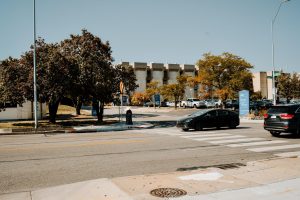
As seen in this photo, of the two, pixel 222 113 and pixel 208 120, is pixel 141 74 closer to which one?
pixel 222 113

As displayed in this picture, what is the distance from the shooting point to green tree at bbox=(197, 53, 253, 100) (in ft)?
158

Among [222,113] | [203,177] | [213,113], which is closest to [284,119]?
[213,113]

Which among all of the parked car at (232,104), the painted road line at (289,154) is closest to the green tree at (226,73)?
the parked car at (232,104)

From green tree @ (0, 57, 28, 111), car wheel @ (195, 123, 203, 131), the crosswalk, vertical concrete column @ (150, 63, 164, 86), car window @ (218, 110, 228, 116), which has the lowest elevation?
the crosswalk

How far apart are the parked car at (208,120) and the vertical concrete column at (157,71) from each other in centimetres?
7632

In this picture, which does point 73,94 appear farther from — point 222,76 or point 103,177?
point 222,76

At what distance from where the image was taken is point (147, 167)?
10.0m

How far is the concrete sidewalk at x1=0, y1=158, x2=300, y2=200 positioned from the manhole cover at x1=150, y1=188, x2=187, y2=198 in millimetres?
65

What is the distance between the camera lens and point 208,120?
21.6 metres

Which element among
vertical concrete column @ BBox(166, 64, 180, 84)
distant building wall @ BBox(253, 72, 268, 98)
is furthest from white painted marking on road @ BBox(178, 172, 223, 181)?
distant building wall @ BBox(253, 72, 268, 98)

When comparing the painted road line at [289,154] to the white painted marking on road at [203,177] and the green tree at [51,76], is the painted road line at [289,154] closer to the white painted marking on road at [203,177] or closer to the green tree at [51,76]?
the white painted marking on road at [203,177]

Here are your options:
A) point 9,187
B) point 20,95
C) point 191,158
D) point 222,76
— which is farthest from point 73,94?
point 222,76

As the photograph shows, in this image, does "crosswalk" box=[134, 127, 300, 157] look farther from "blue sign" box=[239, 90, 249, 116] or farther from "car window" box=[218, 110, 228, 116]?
"blue sign" box=[239, 90, 249, 116]

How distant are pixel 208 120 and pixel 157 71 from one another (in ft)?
258
